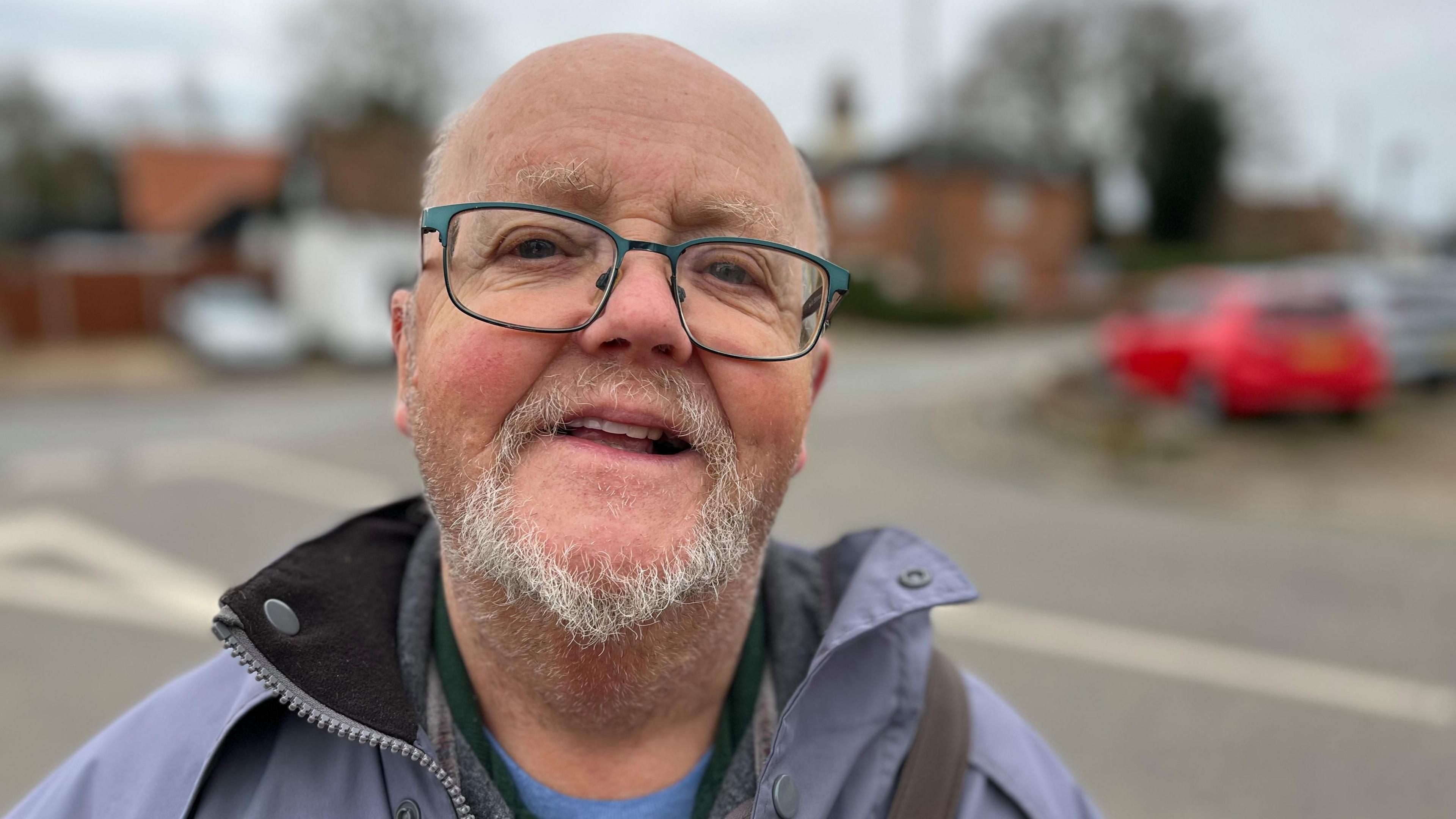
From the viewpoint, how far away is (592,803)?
1.52 metres

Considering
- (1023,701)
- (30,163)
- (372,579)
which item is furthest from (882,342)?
(30,163)

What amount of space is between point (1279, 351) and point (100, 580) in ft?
32.2

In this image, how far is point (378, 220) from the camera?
22922 mm

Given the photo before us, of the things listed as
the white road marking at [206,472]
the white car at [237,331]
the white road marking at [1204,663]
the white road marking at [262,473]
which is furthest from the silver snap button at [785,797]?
the white car at [237,331]

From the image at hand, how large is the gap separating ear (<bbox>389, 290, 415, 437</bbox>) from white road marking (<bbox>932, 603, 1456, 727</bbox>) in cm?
344

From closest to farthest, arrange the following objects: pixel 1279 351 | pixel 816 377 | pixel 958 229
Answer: pixel 816 377 < pixel 1279 351 < pixel 958 229

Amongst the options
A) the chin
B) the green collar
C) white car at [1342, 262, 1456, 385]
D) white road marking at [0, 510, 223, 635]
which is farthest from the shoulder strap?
white car at [1342, 262, 1456, 385]

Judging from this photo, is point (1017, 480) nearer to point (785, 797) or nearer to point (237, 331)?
point (785, 797)

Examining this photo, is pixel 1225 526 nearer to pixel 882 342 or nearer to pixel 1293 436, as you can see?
pixel 1293 436

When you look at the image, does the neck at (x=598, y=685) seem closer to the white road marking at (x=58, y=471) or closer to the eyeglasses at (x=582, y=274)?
the eyeglasses at (x=582, y=274)

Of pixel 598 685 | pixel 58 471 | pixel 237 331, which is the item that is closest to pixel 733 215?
pixel 598 685

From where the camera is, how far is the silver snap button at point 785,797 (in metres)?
1.40

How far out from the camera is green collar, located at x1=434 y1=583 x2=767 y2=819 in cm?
152

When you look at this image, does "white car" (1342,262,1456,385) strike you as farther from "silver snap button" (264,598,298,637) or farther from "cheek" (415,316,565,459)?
"silver snap button" (264,598,298,637)
